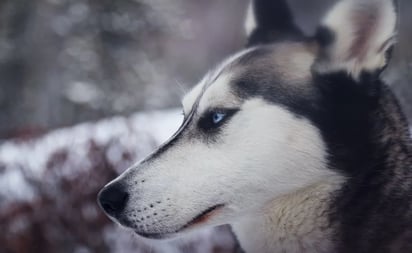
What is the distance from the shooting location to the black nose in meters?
1.15

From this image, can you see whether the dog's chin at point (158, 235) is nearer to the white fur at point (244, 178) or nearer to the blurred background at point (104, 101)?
the white fur at point (244, 178)

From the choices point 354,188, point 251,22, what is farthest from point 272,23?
point 354,188

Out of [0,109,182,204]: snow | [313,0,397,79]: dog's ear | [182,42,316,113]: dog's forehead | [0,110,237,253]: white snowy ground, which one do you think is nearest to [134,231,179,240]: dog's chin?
[182,42,316,113]: dog's forehead

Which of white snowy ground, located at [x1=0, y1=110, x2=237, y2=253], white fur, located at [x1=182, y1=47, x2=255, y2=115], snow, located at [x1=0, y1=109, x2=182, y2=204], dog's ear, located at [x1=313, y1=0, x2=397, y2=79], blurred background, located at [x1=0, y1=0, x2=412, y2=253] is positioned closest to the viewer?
dog's ear, located at [x1=313, y1=0, x2=397, y2=79]

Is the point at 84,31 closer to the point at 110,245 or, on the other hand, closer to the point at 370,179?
the point at 110,245

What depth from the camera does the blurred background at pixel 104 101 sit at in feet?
5.81

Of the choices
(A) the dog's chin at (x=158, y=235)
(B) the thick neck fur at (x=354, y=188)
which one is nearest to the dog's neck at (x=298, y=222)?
(B) the thick neck fur at (x=354, y=188)

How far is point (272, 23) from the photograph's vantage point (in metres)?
1.31

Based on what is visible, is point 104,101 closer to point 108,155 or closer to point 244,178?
point 108,155

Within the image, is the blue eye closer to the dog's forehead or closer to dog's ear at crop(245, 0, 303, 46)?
the dog's forehead

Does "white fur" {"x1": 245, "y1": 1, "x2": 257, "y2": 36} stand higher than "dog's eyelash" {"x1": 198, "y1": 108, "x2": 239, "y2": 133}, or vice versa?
"white fur" {"x1": 245, "y1": 1, "x2": 257, "y2": 36}

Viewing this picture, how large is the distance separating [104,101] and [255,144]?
5.83ft

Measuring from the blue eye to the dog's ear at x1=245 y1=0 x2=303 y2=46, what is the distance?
0.22m

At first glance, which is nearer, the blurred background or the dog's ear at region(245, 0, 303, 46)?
the dog's ear at region(245, 0, 303, 46)
